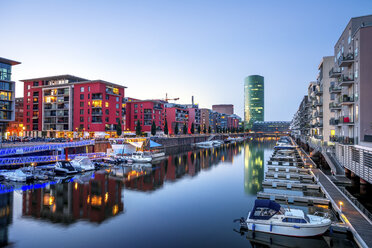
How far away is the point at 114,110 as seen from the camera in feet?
296

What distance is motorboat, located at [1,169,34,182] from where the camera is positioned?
3751 cm

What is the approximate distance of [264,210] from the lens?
20.9 meters

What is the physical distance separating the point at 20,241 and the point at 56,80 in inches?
3561

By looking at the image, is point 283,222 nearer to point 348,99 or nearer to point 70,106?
point 348,99

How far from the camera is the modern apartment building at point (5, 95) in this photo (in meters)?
65.5

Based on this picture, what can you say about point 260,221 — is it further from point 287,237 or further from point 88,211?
point 88,211

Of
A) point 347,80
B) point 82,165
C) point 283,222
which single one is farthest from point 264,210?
point 82,165

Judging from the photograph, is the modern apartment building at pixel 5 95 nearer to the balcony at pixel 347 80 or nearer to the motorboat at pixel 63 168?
the motorboat at pixel 63 168

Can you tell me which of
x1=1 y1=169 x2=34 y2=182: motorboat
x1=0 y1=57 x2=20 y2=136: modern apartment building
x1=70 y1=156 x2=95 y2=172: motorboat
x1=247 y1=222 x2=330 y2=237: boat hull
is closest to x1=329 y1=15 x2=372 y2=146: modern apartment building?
x1=247 y1=222 x2=330 y2=237: boat hull

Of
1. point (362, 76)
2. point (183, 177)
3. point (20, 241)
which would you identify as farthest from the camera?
point (183, 177)

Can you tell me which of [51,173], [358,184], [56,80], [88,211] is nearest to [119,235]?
[88,211]

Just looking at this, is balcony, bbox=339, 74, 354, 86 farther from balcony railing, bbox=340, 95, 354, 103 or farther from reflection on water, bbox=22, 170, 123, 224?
reflection on water, bbox=22, 170, 123, 224

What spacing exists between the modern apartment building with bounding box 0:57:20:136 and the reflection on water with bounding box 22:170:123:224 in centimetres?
4353

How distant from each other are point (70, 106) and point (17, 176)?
5672 centimetres
